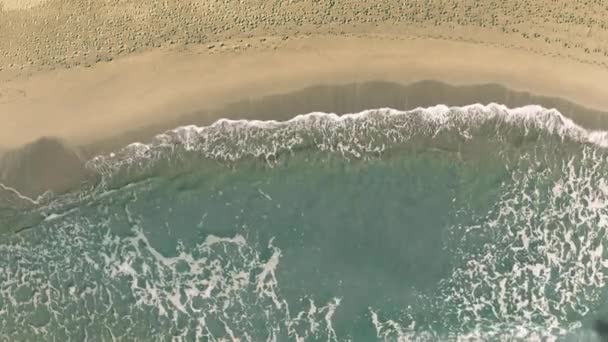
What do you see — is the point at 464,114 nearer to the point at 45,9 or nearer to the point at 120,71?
the point at 120,71

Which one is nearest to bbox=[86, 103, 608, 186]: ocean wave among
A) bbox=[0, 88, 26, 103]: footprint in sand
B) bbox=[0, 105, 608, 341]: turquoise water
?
bbox=[0, 105, 608, 341]: turquoise water

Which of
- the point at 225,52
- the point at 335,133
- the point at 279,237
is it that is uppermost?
the point at 225,52

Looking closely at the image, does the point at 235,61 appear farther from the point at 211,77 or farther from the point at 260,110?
the point at 260,110

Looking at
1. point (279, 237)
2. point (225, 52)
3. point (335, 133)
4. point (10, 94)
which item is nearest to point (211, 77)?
point (225, 52)

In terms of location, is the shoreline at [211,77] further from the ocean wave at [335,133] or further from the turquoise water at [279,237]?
the turquoise water at [279,237]

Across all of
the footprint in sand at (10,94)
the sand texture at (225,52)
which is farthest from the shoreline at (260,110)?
the footprint in sand at (10,94)

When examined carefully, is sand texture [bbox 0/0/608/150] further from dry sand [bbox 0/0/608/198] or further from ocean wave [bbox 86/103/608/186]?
ocean wave [bbox 86/103/608/186]

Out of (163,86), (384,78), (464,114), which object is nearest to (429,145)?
(464,114)
